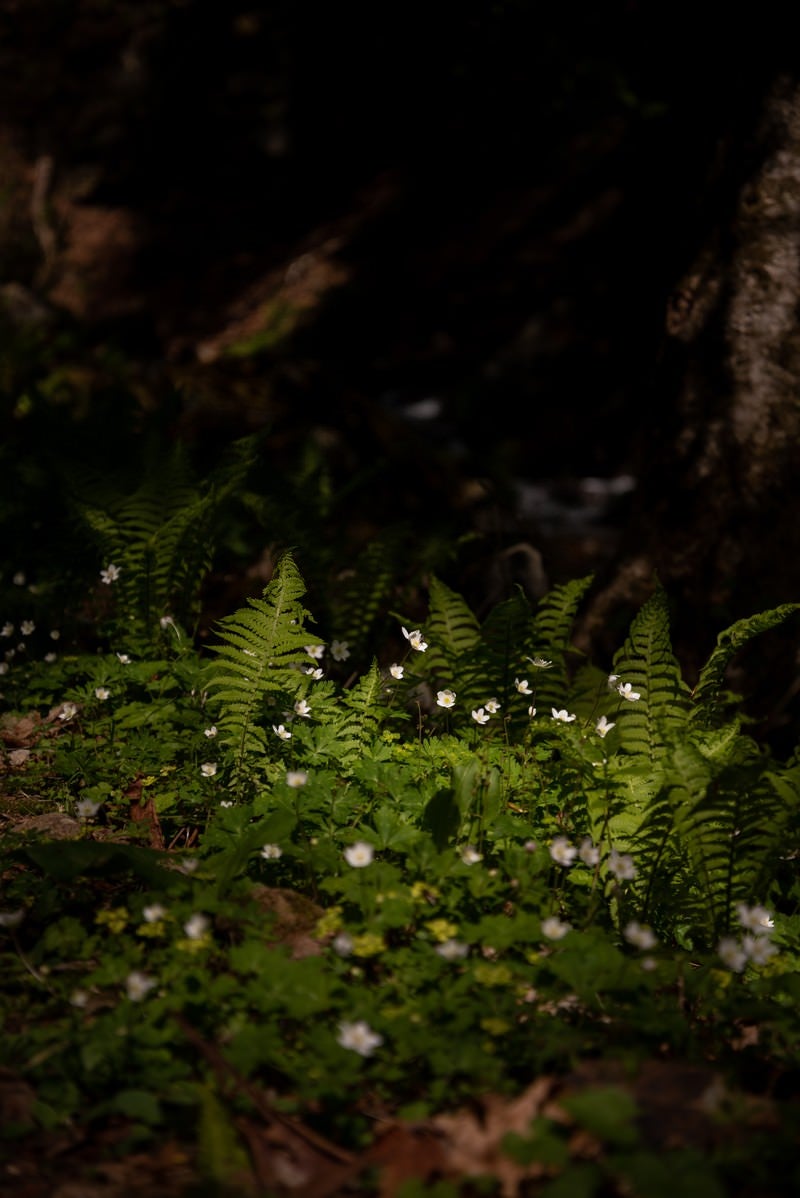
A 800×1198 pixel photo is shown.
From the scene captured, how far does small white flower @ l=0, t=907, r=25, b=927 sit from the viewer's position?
2.44 metres

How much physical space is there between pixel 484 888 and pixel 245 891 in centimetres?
70

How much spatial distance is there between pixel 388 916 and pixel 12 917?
1.02m


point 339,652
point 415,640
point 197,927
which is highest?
point 197,927

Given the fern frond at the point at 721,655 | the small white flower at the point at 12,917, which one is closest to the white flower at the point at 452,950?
the small white flower at the point at 12,917

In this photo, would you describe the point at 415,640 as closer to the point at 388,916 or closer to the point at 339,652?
the point at 339,652

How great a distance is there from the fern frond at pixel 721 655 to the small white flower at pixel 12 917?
2.53m

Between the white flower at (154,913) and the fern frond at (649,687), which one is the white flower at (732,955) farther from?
the white flower at (154,913)

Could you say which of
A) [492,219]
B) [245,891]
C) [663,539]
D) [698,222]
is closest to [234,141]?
[492,219]

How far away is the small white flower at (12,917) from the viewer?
2436 mm

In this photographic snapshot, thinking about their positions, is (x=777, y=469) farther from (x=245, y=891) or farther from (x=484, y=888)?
(x=245, y=891)

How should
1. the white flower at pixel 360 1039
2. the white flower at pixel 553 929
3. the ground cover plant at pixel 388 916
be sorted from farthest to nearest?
the white flower at pixel 553 929 → the white flower at pixel 360 1039 → the ground cover plant at pixel 388 916

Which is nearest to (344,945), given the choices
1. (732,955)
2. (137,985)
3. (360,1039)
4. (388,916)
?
(388,916)

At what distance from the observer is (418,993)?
2377 millimetres

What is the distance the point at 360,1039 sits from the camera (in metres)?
2.07
